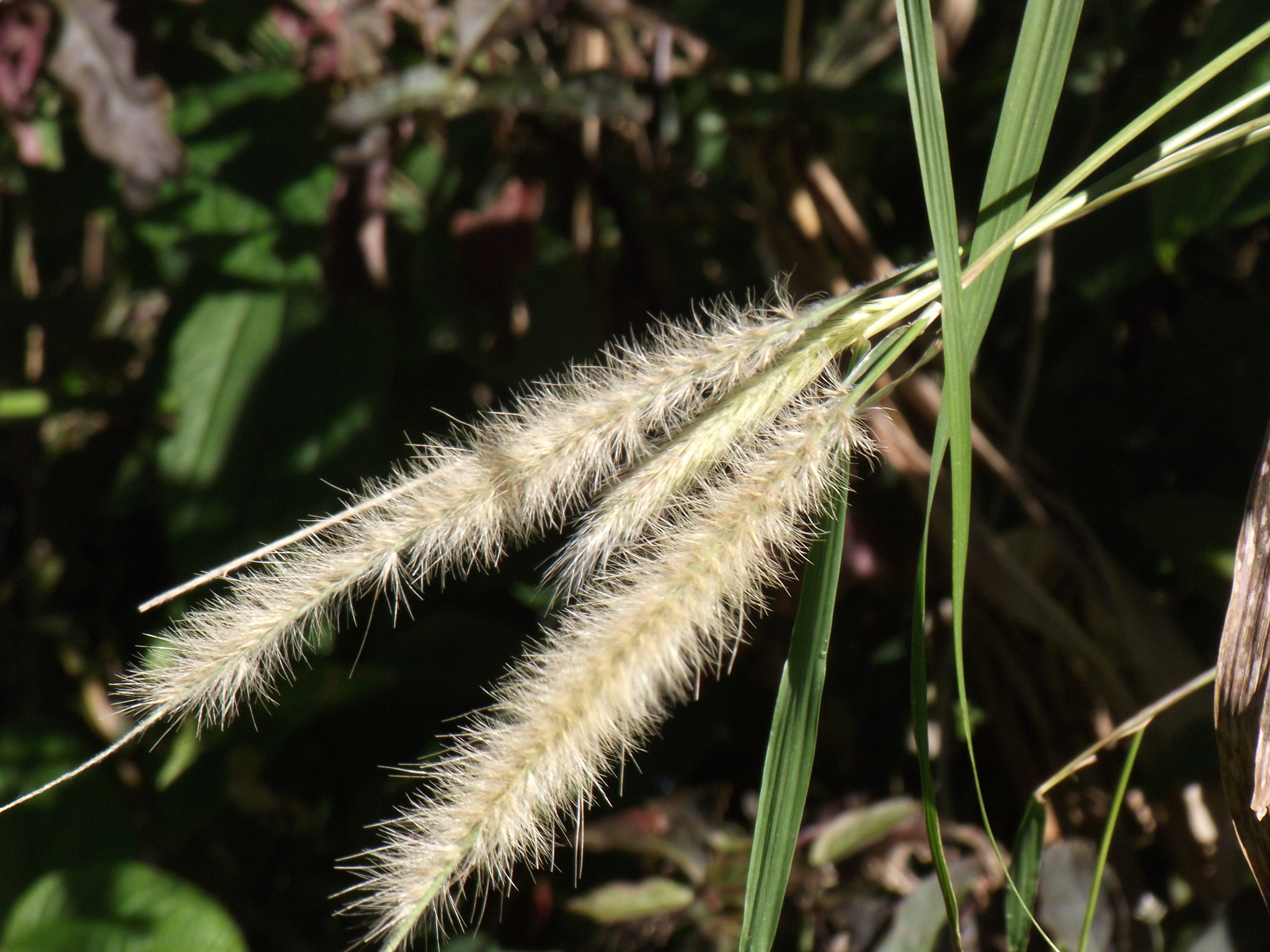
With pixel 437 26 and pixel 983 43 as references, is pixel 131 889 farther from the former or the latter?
pixel 983 43

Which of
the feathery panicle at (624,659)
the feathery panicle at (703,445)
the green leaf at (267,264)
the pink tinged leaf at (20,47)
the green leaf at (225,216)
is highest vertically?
the pink tinged leaf at (20,47)

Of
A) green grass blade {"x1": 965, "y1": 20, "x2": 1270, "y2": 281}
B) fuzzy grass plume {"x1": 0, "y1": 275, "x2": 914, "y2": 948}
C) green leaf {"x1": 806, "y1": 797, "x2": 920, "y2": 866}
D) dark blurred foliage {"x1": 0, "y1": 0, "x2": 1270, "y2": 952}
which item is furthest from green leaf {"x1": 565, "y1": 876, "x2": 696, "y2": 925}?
green grass blade {"x1": 965, "y1": 20, "x2": 1270, "y2": 281}

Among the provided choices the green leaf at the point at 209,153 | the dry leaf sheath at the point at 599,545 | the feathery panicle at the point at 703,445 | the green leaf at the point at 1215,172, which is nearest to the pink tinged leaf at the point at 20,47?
the green leaf at the point at 209,153

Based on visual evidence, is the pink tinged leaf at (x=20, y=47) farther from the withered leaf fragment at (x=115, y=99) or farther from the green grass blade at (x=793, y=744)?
the green grass blade at (x=793, y=744)

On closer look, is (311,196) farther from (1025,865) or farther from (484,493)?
(1025,865)

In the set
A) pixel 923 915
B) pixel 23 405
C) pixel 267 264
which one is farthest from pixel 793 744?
pixel 23 405
